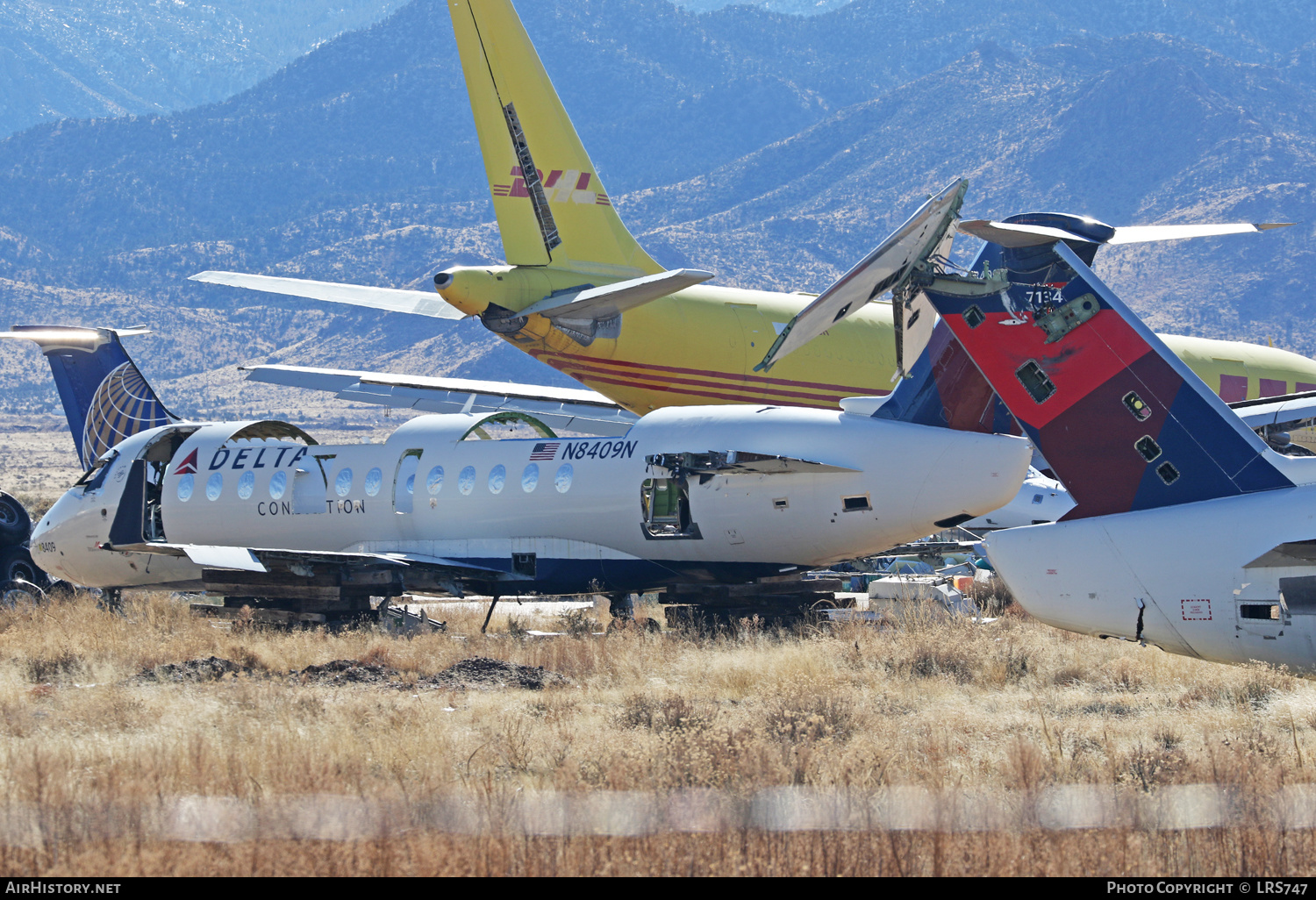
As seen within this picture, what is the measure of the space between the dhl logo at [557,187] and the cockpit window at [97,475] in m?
8.00

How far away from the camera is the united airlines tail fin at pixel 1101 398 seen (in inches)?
406

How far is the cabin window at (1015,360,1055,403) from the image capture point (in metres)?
10.9

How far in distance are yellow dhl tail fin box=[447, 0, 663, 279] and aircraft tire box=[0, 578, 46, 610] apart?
10.2 metres

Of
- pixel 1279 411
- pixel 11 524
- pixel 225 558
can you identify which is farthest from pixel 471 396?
pixel 1279 411

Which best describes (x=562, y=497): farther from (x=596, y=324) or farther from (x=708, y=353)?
(x=708, y=353)

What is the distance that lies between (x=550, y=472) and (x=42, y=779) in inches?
443

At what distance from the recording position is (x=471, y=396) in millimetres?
28984

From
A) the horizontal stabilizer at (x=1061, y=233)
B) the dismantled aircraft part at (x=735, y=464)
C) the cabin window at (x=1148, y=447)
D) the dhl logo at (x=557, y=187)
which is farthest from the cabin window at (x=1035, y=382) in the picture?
the dhl logo at (x=557, y=187)

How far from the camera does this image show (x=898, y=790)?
8734mm

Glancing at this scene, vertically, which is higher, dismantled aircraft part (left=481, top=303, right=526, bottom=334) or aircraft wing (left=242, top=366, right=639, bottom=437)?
dismantled aircraft part (left=481, top=303, right=526, bottom=334)

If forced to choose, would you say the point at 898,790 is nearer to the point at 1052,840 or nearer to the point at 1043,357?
the point at 1052,840

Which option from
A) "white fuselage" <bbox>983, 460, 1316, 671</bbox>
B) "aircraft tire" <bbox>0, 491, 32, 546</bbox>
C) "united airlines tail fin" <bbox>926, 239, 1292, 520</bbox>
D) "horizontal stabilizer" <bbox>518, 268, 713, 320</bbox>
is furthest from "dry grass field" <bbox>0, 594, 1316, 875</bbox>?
"aircraft tire" <bbox>0, 491, 32, 546</bbox>

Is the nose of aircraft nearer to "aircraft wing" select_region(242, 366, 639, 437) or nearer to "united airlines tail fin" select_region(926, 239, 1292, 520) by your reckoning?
"aircraft wing" select_region(242, 366, 639, 437)

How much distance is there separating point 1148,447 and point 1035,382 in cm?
98
